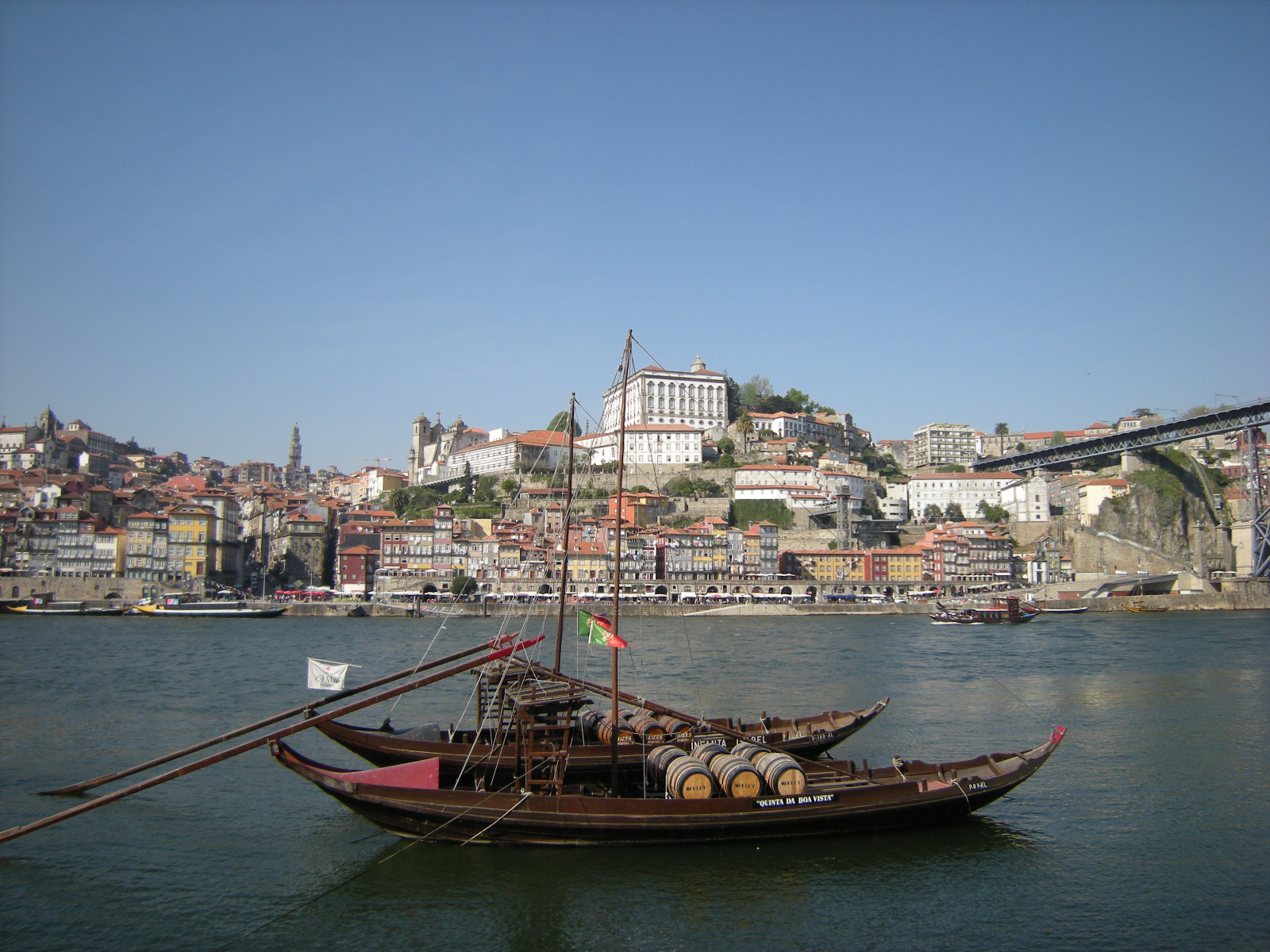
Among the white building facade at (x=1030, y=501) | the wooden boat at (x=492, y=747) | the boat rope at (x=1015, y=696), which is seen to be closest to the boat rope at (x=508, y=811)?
the wooden boat at (x=492, y=747)

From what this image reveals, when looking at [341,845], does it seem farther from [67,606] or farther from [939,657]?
[67,606]

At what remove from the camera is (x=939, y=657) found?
1452 inches

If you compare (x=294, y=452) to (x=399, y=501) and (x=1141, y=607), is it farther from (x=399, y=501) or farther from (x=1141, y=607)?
(x=1141, y=607)

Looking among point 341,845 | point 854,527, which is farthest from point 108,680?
point 854,527

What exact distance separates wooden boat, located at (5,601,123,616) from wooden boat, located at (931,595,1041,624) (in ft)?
192

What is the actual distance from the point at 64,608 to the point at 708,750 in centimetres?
6302

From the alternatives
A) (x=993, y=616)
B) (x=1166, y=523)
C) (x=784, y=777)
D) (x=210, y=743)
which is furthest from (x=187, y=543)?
(x=1166, y=523)

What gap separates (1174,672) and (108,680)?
36071mm

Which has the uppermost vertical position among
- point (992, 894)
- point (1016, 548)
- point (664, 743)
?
point (1016, 548)

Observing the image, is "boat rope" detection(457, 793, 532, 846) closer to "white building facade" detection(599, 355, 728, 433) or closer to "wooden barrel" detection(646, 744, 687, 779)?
"wooden barrel" detection(646, 744, 687, 779)

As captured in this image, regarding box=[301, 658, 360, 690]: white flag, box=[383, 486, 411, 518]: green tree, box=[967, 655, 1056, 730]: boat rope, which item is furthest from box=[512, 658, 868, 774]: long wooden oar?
box=[383, 486, 411, 518]: green tree

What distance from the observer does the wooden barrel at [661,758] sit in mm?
12812

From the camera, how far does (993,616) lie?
193ft

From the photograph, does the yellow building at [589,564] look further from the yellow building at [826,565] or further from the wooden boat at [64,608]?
the wooden boat at [64,608]
